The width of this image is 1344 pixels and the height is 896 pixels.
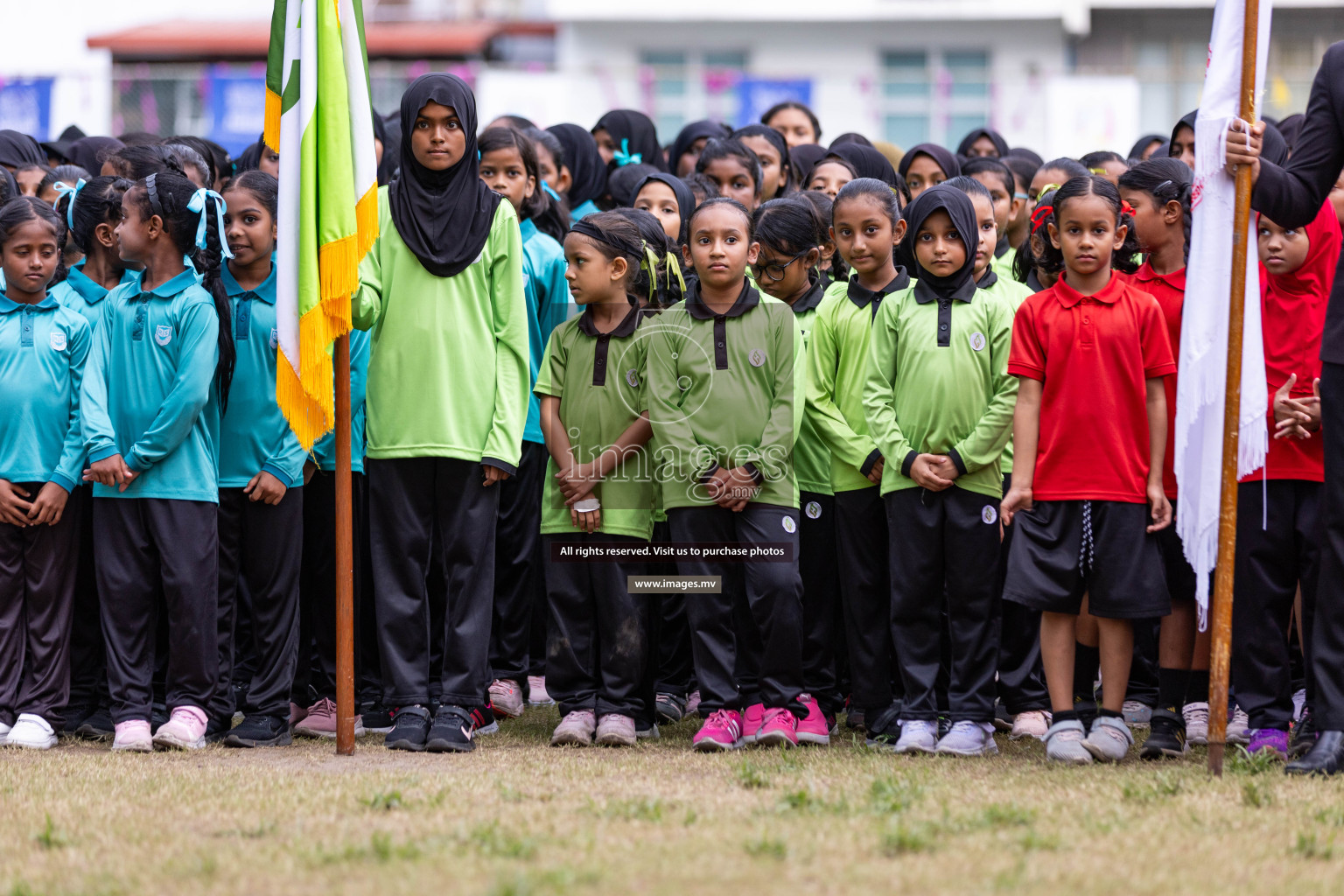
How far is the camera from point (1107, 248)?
5109 millimetres

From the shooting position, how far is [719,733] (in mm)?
5242

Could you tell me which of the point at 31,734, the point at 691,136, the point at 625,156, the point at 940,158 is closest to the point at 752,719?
the point at 31,734

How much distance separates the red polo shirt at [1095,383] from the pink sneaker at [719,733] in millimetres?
1333

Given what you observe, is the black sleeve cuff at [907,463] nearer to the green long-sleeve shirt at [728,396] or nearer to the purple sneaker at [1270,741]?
the green long-sleeve shirt at [728,396]

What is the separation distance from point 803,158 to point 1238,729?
15.5 feet

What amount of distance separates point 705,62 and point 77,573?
22.0 m

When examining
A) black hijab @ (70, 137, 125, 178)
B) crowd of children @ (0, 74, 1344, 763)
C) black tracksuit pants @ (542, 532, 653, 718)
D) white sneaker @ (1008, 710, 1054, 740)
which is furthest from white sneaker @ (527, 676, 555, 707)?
black hijab @ (70, 137, 125, 178)

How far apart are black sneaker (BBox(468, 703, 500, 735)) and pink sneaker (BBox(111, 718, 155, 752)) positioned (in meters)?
1.13

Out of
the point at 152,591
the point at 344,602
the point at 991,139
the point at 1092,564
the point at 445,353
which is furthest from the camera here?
the point at 991,139

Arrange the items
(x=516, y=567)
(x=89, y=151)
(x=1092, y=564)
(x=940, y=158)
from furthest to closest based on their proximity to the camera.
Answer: (x=89, y=151), (x=940, y=158), (x=516, y=567), (x=1092, y=564)

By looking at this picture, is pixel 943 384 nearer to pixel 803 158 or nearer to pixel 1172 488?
pixel 1172 488

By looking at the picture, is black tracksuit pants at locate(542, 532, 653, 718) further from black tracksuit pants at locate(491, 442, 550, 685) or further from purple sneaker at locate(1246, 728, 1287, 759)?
purple sneaker at locate(1246, 728, 1287, 759)

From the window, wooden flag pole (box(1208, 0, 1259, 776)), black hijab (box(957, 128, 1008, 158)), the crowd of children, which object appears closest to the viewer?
wooden flag pole (box(1208, 0, 1259, 776))

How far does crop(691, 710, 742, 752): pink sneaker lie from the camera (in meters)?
5.20
